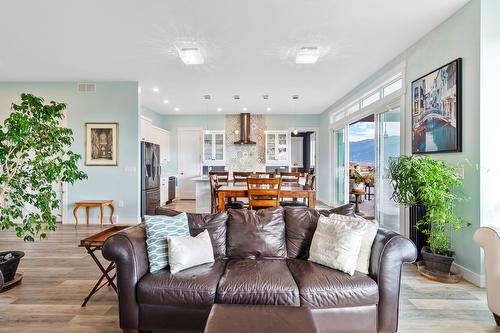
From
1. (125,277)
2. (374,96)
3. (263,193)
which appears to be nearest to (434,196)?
(263,193)

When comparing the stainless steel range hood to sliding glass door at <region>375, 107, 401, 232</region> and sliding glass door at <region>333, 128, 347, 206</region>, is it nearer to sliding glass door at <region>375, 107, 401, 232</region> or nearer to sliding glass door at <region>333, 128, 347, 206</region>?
sliding glass door at <region>333, 128, 347, 206</region>

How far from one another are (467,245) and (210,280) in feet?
8.84

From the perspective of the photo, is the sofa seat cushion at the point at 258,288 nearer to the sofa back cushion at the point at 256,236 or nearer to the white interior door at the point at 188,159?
the sofa back cushion at the point at 256,236

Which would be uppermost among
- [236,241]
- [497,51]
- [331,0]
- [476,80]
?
[331,0]

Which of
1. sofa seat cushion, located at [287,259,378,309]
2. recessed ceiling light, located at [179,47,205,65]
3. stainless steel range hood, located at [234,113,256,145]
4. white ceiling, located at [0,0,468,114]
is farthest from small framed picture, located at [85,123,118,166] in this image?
sofa seat cushion, located at [287,259,378,309]

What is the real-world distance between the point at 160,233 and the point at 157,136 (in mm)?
6037

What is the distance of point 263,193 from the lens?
383 centimetres

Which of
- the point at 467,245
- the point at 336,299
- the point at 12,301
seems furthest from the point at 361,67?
the point at 12,301

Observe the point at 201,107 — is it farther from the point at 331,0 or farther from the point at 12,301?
the point at 12,301

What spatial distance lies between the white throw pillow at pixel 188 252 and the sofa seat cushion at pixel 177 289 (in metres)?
0.10

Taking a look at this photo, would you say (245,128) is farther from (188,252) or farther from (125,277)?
(125,277)

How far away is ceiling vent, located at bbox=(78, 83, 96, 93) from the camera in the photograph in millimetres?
5336

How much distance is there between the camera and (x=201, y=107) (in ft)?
25.1

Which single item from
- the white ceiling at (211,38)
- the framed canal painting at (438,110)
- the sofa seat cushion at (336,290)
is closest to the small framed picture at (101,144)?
the white ceiling at (211,38)
